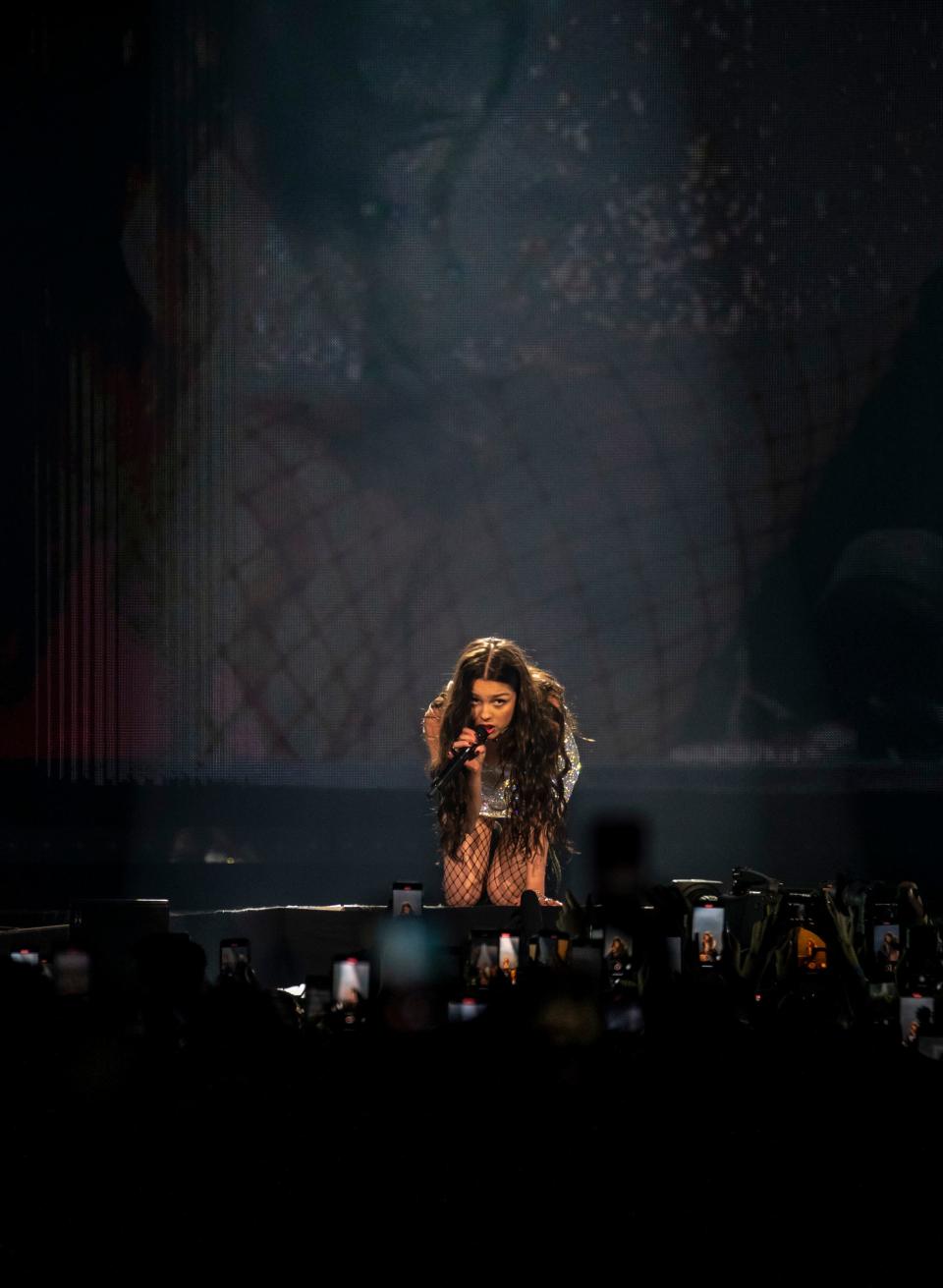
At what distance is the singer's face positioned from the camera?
3127 millimetres

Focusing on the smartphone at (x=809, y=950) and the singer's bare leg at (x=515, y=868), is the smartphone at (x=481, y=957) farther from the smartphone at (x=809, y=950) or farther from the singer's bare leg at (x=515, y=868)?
the singer's bare leg at (x=515, y=868)

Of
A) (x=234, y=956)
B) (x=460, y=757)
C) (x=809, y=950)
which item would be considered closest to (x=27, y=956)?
(x=234, y=956)

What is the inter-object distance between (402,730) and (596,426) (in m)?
1.40

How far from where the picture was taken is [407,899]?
1.88 metres

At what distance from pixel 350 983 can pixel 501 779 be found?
1610mm

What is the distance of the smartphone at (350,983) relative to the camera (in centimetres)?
149

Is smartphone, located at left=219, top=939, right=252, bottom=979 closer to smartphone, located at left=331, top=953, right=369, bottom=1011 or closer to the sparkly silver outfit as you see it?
smartphone, located at left=331, top=953, right=369, bottom=1011

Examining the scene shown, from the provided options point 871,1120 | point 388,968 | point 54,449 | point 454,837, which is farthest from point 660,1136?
point 54,449

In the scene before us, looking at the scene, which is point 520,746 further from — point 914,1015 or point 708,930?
point 914,1015

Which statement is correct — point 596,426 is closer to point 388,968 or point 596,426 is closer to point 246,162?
point 246,162

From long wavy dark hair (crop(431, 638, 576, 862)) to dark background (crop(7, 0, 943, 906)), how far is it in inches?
96.3

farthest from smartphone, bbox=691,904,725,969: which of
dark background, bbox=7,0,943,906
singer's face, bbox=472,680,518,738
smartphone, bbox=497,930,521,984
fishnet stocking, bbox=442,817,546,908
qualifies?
dark background, bbox=7,0,943,906

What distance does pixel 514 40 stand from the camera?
563 cm

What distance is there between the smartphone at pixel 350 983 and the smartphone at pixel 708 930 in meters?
0.39
